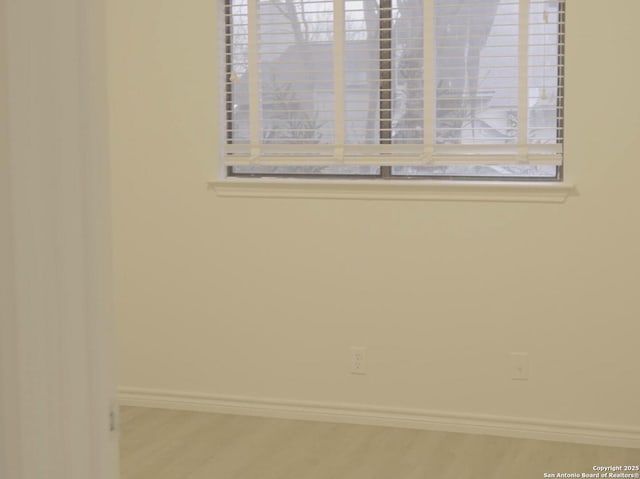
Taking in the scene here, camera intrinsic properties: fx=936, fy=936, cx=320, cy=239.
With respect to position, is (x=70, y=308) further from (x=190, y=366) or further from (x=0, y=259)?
(x=190, y=366)

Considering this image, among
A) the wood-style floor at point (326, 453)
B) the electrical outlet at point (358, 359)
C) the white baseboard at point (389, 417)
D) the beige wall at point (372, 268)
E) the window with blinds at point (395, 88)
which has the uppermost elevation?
the window with blinds at point (395, 88)

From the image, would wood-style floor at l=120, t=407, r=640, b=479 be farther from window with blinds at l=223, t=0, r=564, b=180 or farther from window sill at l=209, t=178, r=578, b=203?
window with blinds at l=223, t=0, r=564, b=180

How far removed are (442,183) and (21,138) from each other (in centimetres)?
314

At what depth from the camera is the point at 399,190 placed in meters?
4.16

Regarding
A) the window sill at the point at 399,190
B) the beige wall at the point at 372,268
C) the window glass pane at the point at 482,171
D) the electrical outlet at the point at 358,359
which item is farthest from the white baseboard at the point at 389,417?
the window glass pane at the point at 482,171

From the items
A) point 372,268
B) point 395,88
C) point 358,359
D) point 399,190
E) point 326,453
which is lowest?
point 326,453

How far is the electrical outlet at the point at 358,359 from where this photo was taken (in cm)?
428

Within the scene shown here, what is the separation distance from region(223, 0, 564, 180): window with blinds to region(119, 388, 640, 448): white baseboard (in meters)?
1.07

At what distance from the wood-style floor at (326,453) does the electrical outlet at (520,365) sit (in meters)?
0.27

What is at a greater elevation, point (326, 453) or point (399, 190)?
point (399, 190)

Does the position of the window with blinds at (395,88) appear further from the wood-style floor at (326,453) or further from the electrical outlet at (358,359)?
the wood-style floor at (326,453)

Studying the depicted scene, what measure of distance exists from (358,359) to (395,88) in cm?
124

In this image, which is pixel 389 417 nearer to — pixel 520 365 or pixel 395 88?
pixel 520 365

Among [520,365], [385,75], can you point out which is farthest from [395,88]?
[520,365]
